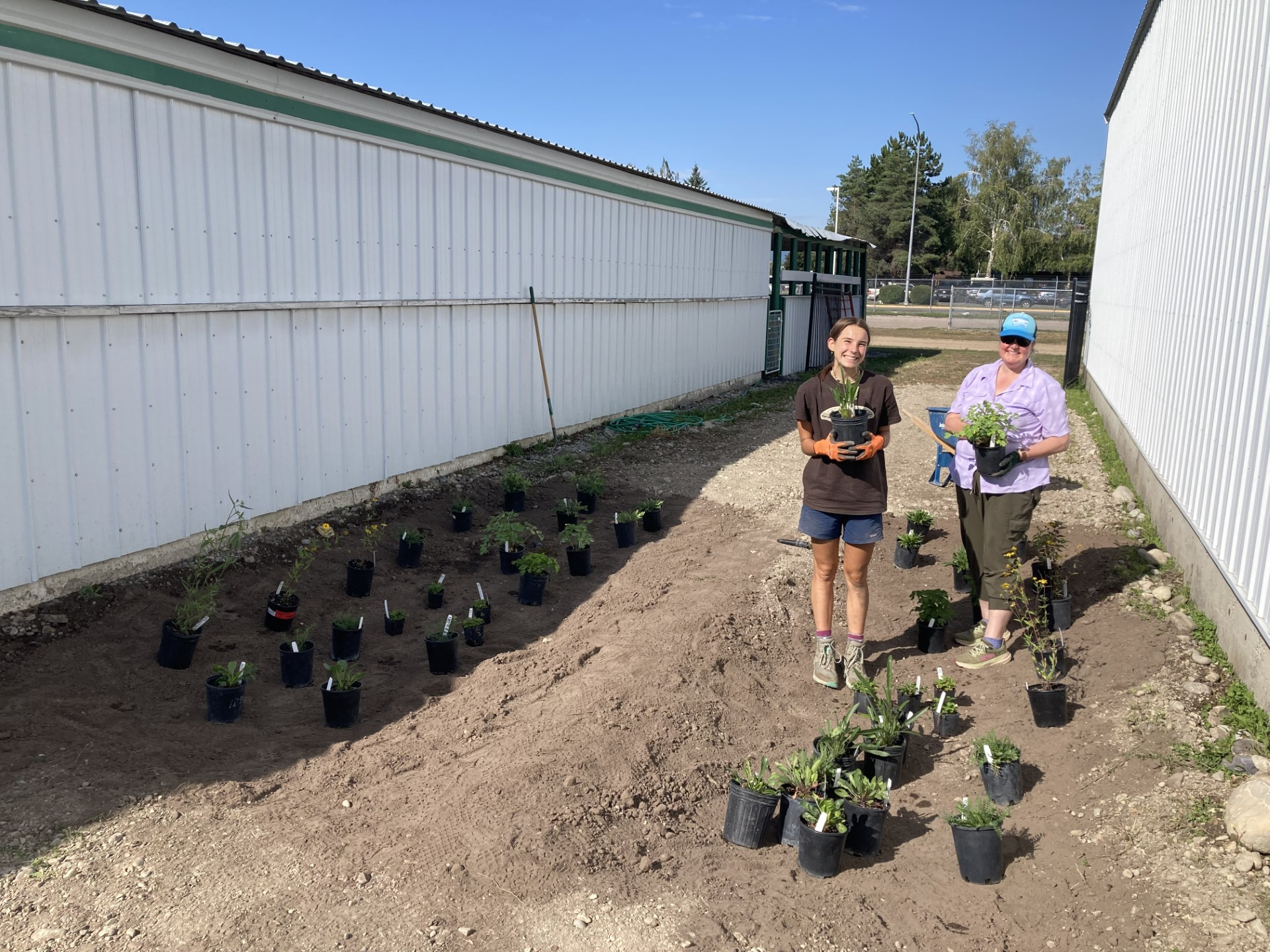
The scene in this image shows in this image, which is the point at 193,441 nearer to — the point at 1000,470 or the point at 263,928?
the point at 263,928

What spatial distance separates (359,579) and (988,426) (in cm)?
415

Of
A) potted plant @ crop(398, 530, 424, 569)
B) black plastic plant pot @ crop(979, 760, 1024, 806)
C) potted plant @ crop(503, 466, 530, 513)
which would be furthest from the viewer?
potted plant @ crop(503, 466, 530, 513)

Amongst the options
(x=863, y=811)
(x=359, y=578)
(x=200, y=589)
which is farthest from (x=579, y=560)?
(x=863, y=811)

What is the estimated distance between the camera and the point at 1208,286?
664 cm

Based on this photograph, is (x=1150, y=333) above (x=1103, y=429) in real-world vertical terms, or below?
above

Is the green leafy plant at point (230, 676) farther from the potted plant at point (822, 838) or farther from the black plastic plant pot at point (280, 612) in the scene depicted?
the potted plant at point (822, 838)

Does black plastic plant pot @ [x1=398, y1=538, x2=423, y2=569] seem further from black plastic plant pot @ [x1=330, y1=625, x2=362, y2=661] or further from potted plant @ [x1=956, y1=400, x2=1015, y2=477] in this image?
potted plant @ [x1=956, y1=400, x2=1015, y2=477]

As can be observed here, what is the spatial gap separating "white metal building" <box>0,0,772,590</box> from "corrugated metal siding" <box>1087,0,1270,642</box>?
6.48 m

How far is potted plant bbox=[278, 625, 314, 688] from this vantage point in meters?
5.20

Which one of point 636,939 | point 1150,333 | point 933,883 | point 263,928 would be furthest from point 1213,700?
point 1150,333

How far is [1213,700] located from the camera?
4.73 metres

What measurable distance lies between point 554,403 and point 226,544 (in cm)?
573

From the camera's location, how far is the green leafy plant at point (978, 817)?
11.6 feet

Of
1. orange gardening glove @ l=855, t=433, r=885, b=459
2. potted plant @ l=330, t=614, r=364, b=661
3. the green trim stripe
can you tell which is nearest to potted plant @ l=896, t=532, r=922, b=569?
orange gardening glove @ l=855, t=433, r=885, b=459
